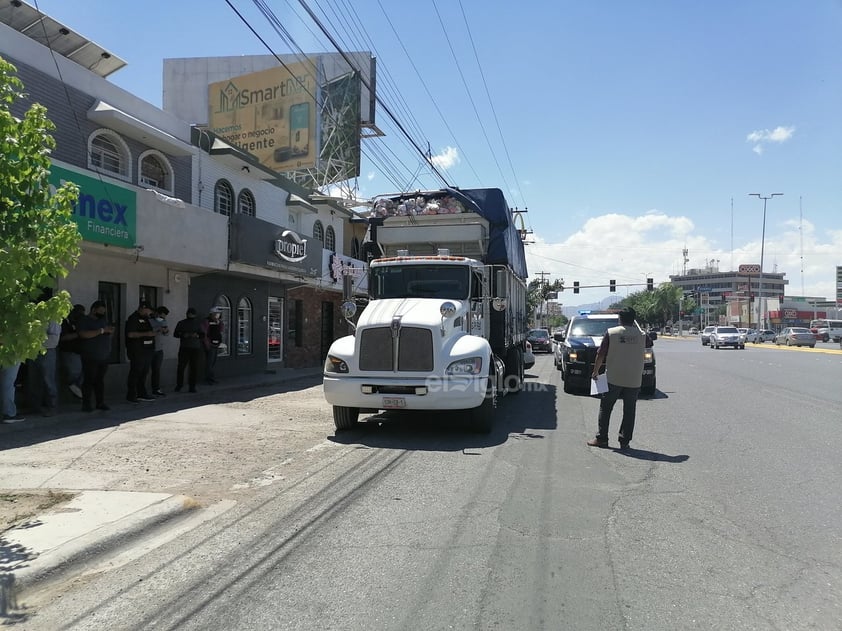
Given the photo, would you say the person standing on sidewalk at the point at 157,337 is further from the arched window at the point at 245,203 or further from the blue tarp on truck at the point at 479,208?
the arched window at the point at 245,203

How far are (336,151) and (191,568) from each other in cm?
2188

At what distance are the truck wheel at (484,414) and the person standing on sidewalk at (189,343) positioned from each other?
7.01 meters

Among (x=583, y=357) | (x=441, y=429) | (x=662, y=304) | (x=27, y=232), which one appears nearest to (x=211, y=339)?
(x=441, y=429)

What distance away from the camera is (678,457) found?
23.8ft

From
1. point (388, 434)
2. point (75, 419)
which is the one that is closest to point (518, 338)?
point (388, 434)

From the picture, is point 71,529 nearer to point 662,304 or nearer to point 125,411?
point 125,411

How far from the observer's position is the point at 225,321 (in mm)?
16531

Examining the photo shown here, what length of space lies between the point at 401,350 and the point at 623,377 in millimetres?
2910

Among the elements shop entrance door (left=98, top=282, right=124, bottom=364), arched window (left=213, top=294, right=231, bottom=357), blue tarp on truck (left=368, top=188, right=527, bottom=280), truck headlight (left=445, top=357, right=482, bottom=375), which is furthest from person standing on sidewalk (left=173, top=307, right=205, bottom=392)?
truck headlight (left=445, top=357, right=482, bottom=375)

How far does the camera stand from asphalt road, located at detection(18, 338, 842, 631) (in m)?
3.42

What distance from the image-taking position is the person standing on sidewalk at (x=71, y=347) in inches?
382

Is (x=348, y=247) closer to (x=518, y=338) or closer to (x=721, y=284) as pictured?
(x=518, y=338)

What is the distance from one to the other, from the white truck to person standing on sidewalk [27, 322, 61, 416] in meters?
4.54

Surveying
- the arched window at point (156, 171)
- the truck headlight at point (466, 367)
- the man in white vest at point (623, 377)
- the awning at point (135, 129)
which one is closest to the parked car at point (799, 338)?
the man in white vest at point (623, 377)
